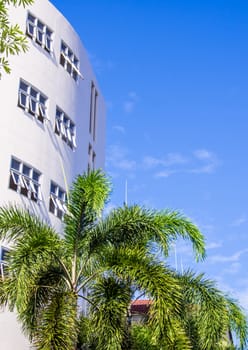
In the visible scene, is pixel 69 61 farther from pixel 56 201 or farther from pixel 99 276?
pixel 99 276

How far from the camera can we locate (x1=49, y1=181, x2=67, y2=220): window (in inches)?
911

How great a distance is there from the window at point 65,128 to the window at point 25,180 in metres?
2.61

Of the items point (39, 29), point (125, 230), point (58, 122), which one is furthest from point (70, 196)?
point (39, 29)

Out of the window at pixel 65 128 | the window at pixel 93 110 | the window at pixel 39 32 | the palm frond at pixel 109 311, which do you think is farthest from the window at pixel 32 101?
the palm frond at pixel 109 311

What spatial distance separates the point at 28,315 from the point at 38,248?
171 cm

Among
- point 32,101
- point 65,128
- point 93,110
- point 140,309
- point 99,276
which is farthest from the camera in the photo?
point 93,110

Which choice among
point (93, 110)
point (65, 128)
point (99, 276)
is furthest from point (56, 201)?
point (99, 276)

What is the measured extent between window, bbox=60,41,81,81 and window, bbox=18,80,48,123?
105 inches

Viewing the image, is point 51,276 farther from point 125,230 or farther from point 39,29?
point 39,29

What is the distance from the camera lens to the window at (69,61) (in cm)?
2572

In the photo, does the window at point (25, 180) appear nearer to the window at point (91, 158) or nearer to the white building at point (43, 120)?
the white building at point (43, 120)

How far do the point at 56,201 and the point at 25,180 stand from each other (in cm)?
209

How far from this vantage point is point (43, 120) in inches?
923

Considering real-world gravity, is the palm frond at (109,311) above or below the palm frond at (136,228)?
below
